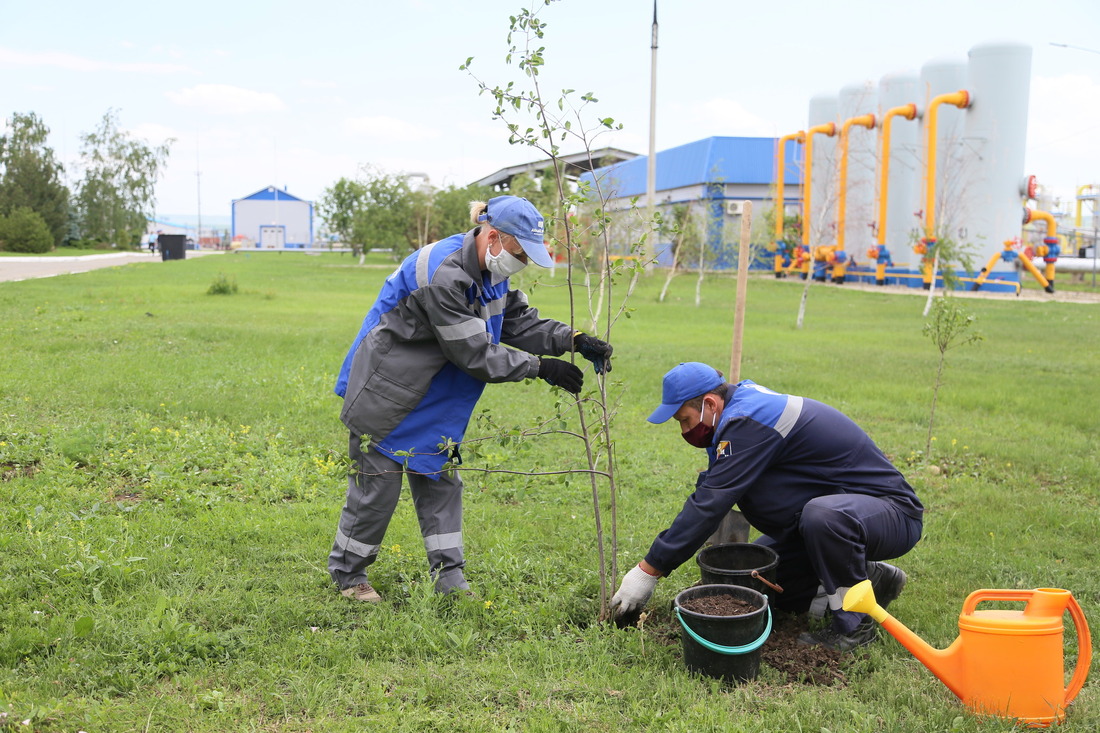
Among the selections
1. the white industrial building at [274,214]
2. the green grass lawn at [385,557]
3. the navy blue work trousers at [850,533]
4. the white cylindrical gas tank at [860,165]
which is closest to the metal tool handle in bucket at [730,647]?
the green grass lawn at [385,557]

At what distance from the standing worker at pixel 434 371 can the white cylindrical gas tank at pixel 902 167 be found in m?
30.5

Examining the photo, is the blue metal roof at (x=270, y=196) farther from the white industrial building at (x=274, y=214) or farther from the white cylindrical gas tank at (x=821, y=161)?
the white cylindrical gas tank at (x=821, y=161)

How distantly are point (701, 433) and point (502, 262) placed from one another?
43.5 inches

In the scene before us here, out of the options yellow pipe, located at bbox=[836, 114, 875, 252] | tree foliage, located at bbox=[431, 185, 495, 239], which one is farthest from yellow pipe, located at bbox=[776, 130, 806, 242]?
tree foliage, located at bbox=[431, 185, 495, 239]

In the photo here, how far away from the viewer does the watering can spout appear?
10.0 feet

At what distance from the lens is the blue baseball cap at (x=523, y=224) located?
357cm

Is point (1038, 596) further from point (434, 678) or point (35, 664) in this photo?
point (35, 664)

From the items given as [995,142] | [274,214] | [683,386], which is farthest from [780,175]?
[274,214]

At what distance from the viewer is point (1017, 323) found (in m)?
18.5

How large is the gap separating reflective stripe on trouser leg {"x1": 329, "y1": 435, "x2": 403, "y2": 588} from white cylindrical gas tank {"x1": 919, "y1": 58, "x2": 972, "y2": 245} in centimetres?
2646

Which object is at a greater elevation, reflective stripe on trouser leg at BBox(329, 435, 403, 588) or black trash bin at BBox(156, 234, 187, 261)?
black trash bin at BBox(156, 234, 187, 261)

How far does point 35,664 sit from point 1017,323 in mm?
19407

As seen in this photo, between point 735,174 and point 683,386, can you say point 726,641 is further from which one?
point 735,174

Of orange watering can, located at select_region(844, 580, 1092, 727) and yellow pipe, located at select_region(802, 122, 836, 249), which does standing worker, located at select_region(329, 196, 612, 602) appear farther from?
yellow pipe, located at select_region(802, 122, 836, 249)
